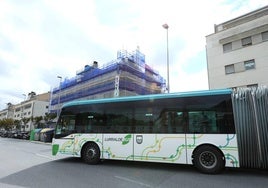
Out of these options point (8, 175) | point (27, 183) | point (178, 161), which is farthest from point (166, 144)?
point (8, 175)

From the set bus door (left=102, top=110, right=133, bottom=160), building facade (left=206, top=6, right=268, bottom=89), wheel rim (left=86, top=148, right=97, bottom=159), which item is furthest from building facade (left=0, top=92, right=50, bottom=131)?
bus door (left=102, top=110, right=133, bottom=160)

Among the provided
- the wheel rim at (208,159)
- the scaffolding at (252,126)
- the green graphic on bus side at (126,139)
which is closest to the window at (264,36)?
the scaffolding at (252,126)

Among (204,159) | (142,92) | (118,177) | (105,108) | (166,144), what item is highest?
(142,92)

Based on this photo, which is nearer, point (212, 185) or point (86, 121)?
point (212, 185)

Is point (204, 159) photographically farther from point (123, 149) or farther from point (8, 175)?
point (8, 175)

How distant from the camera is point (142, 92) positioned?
39438mm

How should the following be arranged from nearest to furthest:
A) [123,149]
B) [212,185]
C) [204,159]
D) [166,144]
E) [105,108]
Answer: [212,185] → [204,159] → [166,144] → [123,149] → [105,108]

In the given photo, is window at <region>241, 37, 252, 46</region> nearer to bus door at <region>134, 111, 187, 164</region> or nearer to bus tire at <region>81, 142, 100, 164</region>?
bus door at <region>134, 111, 187, 164</region>

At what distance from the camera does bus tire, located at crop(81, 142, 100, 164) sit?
9.10 metres

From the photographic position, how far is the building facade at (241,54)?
2056cm

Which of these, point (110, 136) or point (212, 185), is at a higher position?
point (110, 136)

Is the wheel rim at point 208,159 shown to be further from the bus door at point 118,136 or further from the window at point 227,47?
the window at point 227,47

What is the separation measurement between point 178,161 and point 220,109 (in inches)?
104

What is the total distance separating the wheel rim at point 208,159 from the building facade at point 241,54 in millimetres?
17002
